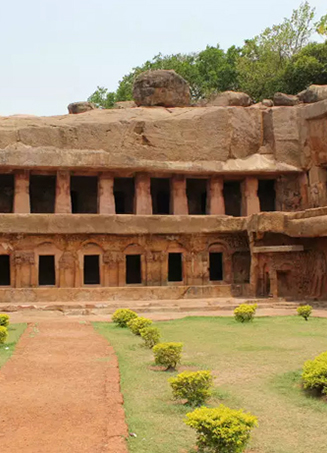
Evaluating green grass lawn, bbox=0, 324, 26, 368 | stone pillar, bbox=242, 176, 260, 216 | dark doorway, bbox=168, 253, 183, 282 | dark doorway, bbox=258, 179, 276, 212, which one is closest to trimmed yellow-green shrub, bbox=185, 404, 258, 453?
green grass lawn, bbox=0, 324, 26, 368

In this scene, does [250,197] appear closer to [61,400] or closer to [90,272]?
[90,272]

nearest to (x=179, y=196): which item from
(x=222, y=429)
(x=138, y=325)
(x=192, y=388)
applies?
(x=138, y=325)

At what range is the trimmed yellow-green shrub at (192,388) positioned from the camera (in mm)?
6391

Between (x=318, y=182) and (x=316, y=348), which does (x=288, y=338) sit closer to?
(x=316, y=348)

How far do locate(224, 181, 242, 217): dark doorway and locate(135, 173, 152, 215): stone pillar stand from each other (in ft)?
16.1

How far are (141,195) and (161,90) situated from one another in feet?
23.9

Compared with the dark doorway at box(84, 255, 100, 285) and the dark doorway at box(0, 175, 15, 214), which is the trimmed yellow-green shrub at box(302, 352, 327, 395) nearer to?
the dark doorway at box(84, 255, 100, 285)

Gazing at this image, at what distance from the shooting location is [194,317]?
49.9 ft

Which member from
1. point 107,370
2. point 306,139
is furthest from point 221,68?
point 107,370

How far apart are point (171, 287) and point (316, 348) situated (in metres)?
11.1

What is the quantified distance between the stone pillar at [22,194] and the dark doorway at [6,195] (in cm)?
228

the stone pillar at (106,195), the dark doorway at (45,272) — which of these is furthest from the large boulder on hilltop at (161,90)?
the dark doorway at (45,272)

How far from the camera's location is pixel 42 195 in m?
25.1

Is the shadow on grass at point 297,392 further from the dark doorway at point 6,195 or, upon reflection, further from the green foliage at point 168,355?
the dark doorway at point 6,195
